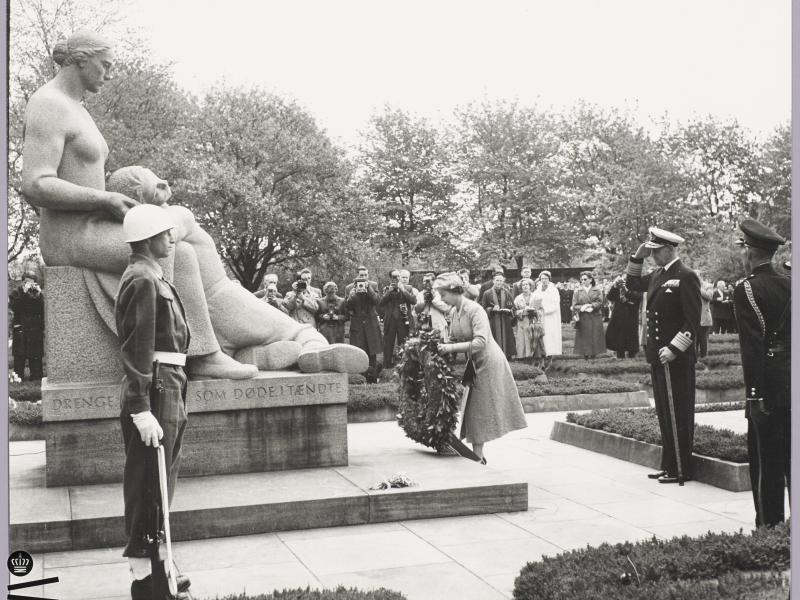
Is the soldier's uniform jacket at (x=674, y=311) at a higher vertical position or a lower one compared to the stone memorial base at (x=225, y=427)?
higher

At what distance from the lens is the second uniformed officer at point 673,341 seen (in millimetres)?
8102

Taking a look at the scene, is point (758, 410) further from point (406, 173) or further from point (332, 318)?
point (406, 173)

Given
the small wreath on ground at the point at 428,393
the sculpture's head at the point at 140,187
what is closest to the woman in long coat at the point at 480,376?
the small wreath on ground at the point at 428,393

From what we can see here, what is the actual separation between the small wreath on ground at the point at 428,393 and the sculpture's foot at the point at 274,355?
1300 millimetres

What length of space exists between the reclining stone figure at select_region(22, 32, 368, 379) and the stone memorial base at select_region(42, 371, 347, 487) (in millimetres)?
202

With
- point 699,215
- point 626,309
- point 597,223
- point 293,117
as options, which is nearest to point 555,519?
point 626,309

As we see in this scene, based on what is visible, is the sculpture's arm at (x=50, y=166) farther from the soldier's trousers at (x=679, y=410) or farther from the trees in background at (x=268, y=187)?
the trees in background at (x=268, y=187)

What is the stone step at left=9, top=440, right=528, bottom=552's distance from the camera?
6043 mm

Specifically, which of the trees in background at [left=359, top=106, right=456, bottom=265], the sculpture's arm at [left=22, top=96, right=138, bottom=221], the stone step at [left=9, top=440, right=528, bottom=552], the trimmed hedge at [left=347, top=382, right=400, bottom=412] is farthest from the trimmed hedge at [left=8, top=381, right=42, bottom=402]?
the trees in background at [left=359, top=106, right=456, bottom=265]

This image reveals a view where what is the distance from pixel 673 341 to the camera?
8.05 metres

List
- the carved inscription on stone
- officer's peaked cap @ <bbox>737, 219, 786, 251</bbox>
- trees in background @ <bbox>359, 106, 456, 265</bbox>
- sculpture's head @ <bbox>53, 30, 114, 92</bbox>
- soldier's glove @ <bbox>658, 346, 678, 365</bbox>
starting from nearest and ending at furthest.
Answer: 1. officer's peaked cap @ <bbox>737, 219, 786, 251</bbox>
2. the carved inscription on stone
3. sculpture's head @ <bbox>53, 30, 114, 92</bbox>
4. soldier's glove @ <bbox>658, 346, 678, 365</bbox>
5. trees in background @ <bbox>359, 106, 456, 265</bbox>

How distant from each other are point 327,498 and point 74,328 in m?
2.34

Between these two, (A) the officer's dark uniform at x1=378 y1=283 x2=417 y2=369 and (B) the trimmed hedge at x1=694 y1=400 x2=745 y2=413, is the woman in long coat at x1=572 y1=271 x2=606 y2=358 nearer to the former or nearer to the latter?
(A) the officer's dark uniform at x1=378 y1=283 x2=417 y2=369

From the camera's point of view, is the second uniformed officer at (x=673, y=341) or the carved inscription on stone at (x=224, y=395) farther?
the second uniformed officer at (x=673, y=341)
